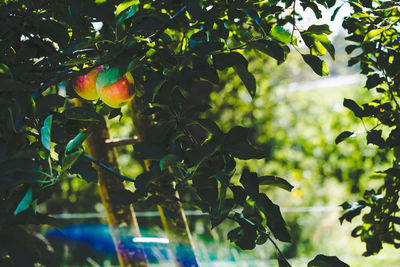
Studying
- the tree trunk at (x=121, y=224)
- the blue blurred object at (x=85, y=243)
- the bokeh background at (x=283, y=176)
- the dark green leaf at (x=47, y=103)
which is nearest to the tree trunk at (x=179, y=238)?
the tree trunk at (x=121, y=224)

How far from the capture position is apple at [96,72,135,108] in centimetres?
85

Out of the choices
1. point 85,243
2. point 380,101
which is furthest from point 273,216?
point 85,243

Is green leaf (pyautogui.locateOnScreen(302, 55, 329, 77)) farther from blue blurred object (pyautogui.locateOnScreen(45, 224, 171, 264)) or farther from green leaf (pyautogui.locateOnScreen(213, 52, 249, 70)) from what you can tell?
blue blurred object (pyautogui.locateOnScreen(45, 224, 171, 264))

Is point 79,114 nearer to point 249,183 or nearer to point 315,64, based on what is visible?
point 249,183

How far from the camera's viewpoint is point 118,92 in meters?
0.85

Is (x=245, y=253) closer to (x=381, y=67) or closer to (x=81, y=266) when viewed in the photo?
(x=81, y=266)

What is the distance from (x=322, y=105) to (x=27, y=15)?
17.3 feet

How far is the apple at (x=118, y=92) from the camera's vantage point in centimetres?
85

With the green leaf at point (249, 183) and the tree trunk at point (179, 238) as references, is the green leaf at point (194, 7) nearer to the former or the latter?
the green leaf at point (249, 183)

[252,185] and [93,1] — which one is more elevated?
[93,1]

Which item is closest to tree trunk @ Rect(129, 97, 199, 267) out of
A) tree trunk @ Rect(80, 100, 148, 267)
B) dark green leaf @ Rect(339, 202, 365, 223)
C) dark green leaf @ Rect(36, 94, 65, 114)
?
tree trunk @ Rect(80, 100, 148, 267)

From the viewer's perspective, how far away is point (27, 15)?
0.81 m

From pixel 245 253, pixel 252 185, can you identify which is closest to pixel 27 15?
pixel 252 185

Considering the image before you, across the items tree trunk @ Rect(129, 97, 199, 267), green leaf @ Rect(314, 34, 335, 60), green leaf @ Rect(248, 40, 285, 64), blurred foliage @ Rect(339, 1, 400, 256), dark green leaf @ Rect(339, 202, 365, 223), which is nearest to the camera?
green leaf @ Rect(248, 40, 285, 64)
